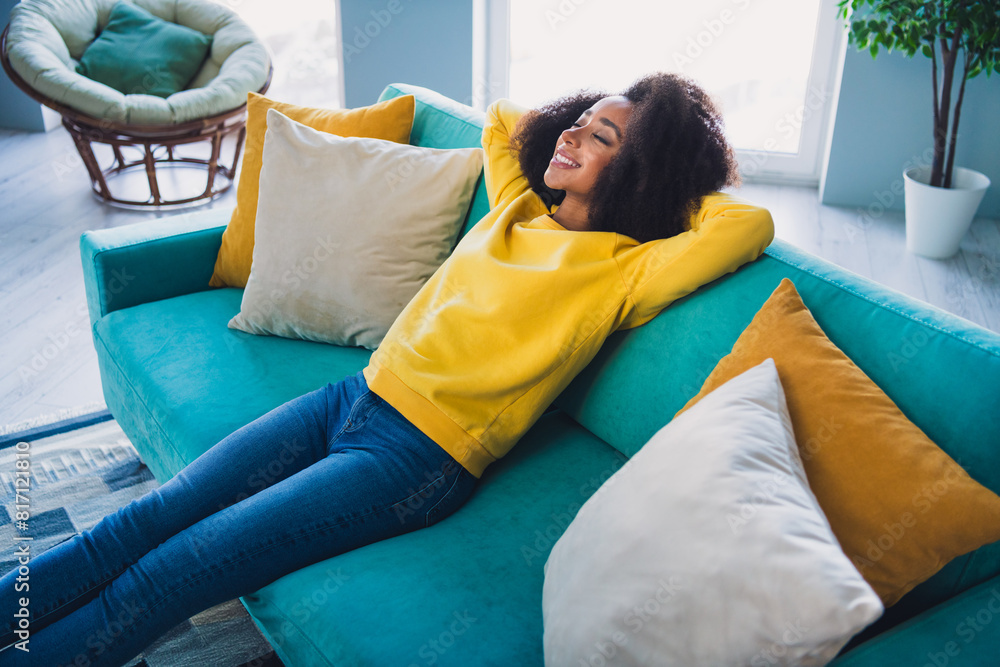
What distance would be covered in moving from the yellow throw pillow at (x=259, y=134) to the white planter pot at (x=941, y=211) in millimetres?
2247

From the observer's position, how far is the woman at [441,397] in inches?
47.6

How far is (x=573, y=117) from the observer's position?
5.66 feet

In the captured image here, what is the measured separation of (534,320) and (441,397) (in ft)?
0.65

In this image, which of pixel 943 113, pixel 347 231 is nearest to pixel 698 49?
pixel 943 113

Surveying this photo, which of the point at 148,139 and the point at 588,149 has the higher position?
the point at 588,149

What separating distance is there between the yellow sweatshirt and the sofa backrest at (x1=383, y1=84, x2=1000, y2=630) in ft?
0.15

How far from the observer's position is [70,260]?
10.0ft

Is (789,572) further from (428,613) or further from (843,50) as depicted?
(843,50)

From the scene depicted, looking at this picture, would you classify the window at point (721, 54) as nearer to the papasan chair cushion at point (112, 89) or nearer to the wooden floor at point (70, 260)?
the wooden floor at point (70, 260)

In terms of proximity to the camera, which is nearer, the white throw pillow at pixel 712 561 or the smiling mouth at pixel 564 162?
the white throw pillow at pixel 712 561

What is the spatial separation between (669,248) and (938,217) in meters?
2.40
